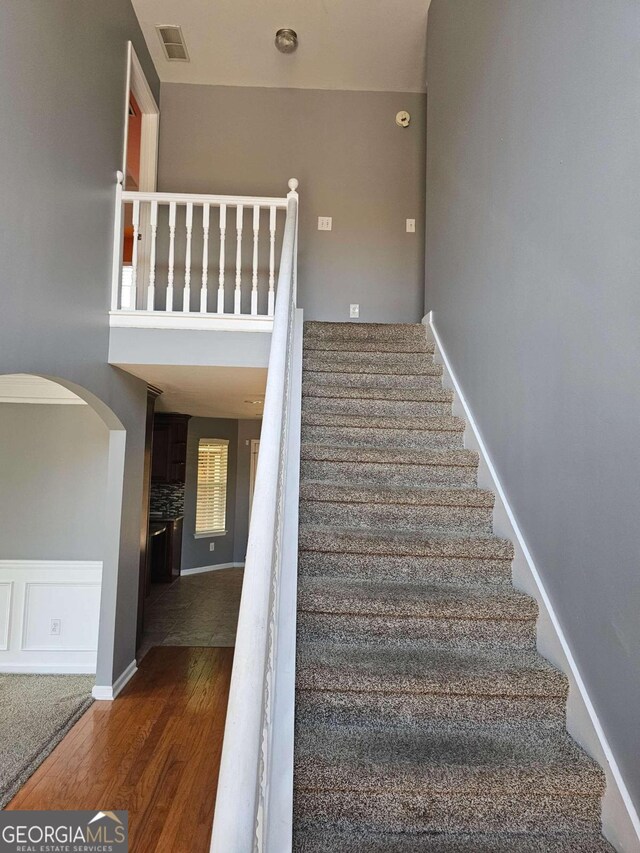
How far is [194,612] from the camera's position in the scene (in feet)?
18.8

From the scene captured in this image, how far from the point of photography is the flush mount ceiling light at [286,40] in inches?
165

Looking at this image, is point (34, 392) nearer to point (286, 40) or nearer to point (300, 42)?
point (286, 40)

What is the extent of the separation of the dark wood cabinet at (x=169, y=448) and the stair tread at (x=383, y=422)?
4289mm

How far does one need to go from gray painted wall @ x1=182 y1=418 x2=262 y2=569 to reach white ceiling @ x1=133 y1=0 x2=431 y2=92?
433cm

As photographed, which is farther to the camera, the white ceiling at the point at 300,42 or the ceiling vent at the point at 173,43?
the ceiling vent at the point at 173,43

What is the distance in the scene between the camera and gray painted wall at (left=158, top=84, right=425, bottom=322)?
4828 millimetres

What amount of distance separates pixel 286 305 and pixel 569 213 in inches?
46.2

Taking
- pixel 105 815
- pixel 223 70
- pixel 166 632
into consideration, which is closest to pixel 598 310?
pixel 105 815

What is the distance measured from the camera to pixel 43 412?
13.8 feet

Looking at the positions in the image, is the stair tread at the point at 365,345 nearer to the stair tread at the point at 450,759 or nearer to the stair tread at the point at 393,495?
the stair tread at the point at 393,495

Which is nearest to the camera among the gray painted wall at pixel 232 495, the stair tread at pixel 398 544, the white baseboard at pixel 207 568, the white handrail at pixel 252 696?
the white handrail at pixel 252 696

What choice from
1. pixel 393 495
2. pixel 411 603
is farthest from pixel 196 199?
pixel 411 603

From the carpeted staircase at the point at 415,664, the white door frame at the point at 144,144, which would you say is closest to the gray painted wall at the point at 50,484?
the white door frame at the point at 144,144

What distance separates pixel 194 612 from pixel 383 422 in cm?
380
